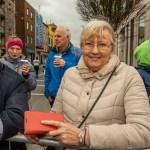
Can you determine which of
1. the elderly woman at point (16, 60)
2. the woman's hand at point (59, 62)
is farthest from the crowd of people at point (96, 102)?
the elderly woman at point (16, 60)

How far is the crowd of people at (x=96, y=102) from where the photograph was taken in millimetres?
1680

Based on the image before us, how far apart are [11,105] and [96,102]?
1.84ft

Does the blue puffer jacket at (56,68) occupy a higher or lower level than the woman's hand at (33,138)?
higher

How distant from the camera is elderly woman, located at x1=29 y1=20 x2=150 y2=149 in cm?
167

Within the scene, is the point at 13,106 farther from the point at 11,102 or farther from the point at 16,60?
the point at 16,60

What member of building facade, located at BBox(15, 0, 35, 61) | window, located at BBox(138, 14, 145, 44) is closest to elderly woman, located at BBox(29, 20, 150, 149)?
window, located at BBox(138, 14, 145, 44)

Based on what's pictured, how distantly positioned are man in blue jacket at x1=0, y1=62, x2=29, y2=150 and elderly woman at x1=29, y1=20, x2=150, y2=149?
19cm

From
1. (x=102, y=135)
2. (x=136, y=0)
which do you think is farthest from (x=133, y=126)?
(x=136, y=0)

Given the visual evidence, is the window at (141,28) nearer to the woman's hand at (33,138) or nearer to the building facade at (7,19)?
the woman's hand at (33,138)

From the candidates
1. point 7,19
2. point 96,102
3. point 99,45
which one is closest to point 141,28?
point 99,45

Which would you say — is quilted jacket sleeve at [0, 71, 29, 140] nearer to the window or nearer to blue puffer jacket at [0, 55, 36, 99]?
blue puffer jacket at [0, 55, 36, 99]

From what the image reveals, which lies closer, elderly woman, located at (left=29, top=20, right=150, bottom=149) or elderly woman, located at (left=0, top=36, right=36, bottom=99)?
elderly woman, located at (left=29, top=20, right=150, bottom=149)

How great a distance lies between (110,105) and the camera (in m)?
1.92

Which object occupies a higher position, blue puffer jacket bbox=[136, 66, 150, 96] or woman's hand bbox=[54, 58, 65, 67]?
woman's hand bbox=[54, 58, 65, 67]
